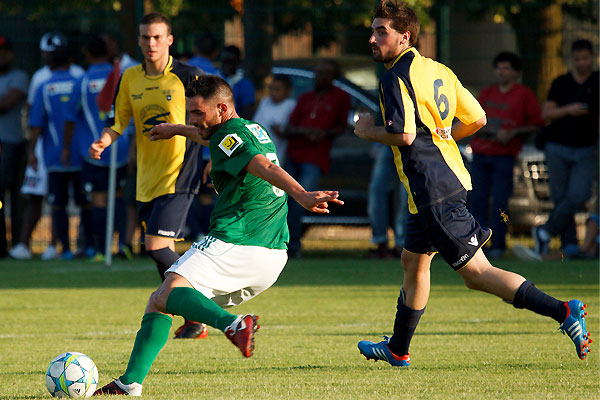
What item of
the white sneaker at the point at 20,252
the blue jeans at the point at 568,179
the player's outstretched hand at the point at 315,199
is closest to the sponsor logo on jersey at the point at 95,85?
the white sneaker at the point at 20,252

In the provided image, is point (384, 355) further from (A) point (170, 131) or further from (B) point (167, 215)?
(B) point (167, 215)

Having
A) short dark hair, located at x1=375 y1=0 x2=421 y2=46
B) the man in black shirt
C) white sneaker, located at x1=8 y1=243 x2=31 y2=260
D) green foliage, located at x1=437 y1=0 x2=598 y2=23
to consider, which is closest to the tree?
green foliage, located at x1=437 y1=0 x2=598 y2=23

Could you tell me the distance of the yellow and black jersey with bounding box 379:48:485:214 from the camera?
5191 mm

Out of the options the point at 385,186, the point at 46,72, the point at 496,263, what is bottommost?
the point at 496,263

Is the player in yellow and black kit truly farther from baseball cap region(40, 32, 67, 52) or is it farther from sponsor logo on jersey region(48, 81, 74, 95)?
baseball cap region(40, 32, 67, 52)

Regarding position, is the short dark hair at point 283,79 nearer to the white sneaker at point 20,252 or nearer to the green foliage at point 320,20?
the green foliage at point 320,20

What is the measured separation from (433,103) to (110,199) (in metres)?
6.80

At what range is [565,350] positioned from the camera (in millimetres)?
6004

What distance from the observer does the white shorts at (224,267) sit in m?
4.73

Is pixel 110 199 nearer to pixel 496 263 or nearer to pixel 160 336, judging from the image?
pixel 496 263

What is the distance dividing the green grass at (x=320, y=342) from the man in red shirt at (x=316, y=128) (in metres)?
1.68

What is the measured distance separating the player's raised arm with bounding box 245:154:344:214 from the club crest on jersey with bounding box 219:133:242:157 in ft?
0.39

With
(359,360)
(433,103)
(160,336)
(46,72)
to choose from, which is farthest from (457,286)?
(46,72)

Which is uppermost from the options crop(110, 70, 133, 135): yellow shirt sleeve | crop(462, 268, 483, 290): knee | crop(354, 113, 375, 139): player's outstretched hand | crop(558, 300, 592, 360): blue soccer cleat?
crop(354, 113, 375, 139): player's outstretched hand
